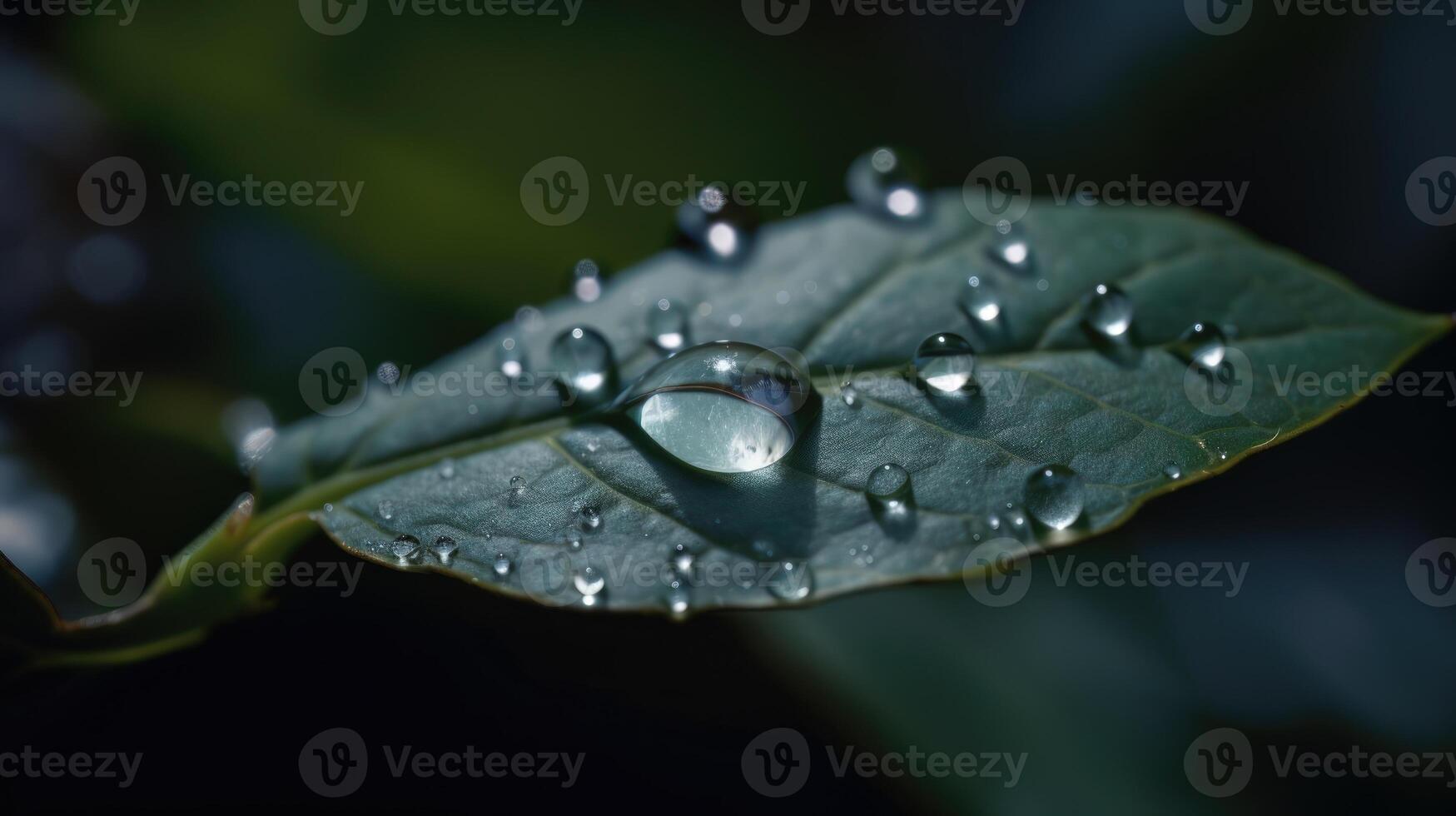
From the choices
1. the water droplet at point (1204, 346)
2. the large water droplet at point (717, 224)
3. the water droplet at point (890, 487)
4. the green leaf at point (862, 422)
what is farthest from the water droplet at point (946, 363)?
the large water droplet at point (717, 224)

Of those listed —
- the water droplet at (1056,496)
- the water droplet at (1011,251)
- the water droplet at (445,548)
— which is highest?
the water droplet at (1011,251)

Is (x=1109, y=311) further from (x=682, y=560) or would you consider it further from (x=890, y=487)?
(x=682, y=560)

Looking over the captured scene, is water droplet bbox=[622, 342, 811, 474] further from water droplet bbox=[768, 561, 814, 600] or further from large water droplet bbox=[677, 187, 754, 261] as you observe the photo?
large water droplet bbox=[677, 187, 754, 261]

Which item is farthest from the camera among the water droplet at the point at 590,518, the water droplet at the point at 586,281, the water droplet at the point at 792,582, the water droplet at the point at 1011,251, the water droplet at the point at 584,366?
the water droplet at the point at 586,281

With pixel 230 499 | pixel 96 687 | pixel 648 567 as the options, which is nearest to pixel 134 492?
pixel 230 499

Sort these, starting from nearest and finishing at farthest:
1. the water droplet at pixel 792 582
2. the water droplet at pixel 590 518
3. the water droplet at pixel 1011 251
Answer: the water droplet at pixel 792 582 < the water droplet at pixel 590 518 < the water droplet at pixel 1011 251

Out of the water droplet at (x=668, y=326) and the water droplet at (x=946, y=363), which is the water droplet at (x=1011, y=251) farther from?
the water droplet at (x=668, y=326)
